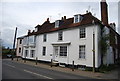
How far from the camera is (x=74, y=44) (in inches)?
858

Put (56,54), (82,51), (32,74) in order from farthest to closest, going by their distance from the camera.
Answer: (56,54) → (82,51) → (32,74)

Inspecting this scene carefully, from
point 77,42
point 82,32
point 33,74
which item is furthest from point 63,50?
point 33,74

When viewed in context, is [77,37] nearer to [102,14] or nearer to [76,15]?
[76,15]

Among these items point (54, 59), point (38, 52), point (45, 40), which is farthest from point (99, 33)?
point (38, 52)

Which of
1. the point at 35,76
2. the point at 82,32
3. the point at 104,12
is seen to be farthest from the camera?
the point at 104,12

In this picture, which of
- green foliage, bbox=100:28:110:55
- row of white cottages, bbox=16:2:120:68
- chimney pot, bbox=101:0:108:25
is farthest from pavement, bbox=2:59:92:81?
chimney pot, bbox=101:0:108:25

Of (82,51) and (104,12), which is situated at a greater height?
(104,12)

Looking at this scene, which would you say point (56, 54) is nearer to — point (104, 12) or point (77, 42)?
point (77, 42)

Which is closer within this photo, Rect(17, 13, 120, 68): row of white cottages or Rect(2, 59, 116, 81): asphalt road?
Rect(2, 59, 116, 81): asphalt road

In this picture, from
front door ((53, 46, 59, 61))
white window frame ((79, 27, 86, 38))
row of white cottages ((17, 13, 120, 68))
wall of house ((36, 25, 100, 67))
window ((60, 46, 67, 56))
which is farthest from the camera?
front door ((53, 46, 59, 61))

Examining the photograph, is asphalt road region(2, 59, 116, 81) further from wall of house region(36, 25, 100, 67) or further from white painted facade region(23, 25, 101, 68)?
white painted facade region(23, 25, 101, 68)

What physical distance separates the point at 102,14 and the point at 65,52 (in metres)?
8.79

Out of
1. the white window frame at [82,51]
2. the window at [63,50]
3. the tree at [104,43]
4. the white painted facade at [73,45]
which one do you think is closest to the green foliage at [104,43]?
the tree at [104,43]

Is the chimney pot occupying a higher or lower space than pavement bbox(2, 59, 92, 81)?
higher
